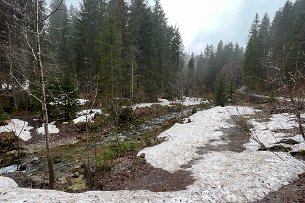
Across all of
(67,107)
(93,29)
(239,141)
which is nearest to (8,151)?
(67,107)

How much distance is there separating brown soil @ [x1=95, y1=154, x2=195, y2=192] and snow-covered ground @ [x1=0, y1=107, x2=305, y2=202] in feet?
1.53

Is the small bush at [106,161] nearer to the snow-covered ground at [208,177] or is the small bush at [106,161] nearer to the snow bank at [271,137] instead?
the snow-covered ground at [208,177]

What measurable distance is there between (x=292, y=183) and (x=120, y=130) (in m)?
17.6

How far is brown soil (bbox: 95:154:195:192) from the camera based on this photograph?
1093 centimetres

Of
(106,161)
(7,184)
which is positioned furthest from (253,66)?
(7,184)

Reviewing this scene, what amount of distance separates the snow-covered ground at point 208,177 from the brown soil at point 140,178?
0.47m

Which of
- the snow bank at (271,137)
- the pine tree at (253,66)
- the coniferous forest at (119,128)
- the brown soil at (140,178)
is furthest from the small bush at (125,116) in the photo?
the pine tree at (253,66)

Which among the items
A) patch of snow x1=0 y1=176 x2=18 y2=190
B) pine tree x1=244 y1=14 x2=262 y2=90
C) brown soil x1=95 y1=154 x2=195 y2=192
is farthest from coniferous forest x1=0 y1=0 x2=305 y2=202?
pine tree x1=244 y1=14 x2=262 y2=90

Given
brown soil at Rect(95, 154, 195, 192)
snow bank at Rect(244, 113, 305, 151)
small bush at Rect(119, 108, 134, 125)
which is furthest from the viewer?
small bush at Rect(119, 108, 134, 125)

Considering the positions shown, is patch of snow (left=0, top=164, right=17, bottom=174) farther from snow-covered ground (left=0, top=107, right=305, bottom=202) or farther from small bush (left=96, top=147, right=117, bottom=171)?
small bush (left=96, top=147, right=117, bottom=171)

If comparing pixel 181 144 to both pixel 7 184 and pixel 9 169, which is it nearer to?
pixel 7 184

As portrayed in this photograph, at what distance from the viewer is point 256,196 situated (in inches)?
385

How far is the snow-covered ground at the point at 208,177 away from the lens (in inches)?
371

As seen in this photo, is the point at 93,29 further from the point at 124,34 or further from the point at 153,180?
the point at 153,180
